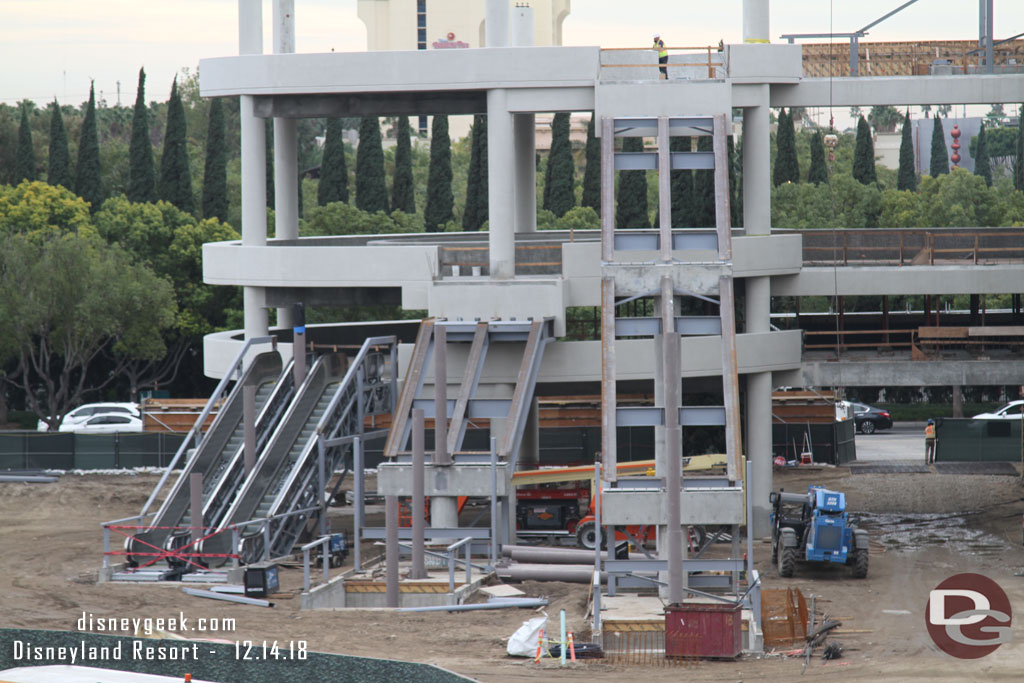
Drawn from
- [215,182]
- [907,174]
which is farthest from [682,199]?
[907,174]

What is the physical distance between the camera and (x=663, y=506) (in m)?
31.2

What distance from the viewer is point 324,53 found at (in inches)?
1524

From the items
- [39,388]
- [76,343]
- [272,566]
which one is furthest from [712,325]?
[39,388]

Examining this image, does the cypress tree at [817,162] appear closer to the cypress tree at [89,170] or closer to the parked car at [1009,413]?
the parked car at [1009,413]

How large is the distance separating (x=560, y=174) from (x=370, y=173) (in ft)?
34.8

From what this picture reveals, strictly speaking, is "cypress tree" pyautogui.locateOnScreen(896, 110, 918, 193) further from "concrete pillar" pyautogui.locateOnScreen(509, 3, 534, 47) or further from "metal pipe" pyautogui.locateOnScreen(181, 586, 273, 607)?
"metal pipe" pyautogui.locateOnScreen(181, 586, 273, 607)

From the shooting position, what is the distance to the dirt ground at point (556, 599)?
86.9 feet

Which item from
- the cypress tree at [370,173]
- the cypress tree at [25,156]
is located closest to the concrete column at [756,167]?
the cypress tree at [370,173]

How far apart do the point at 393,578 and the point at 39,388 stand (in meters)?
44.1

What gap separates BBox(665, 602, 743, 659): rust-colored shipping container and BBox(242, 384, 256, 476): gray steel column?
1235cm

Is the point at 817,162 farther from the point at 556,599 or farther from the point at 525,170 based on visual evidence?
the point at 556,599

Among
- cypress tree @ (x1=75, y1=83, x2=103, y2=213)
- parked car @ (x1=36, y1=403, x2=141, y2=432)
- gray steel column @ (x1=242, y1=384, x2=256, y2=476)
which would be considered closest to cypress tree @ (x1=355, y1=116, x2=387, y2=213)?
cypress tree @ (x1=75, y1=83, x2=103, y2=213)

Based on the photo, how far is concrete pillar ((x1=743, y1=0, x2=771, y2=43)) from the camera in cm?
4041

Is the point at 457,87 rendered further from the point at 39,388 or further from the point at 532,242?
the point at 39,388
